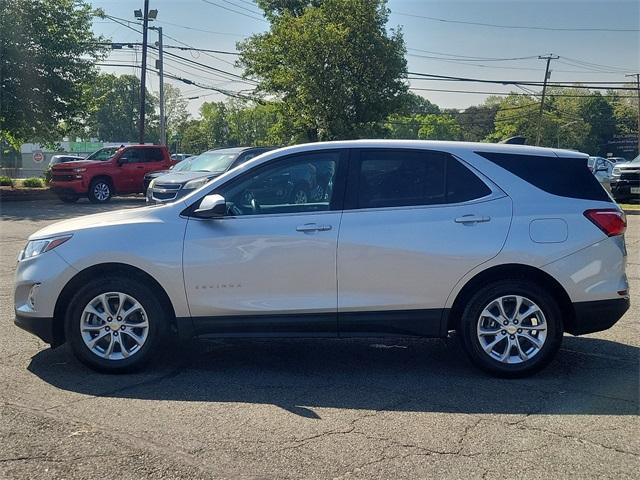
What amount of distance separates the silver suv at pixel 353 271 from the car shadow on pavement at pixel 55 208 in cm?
1308

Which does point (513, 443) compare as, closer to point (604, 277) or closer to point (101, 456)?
point (604, 277)

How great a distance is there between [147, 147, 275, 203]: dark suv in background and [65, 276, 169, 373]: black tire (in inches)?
373

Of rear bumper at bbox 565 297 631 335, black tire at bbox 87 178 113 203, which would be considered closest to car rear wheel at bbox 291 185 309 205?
rear bumper at bbox 565 297 631 335

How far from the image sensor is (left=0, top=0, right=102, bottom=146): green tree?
23.2 m

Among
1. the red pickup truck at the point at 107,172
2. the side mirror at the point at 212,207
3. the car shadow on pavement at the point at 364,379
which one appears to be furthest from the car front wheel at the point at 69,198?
the side mirror at the point at 212,207

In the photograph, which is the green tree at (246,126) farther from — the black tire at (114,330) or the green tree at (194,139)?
the black tire at (114,330)

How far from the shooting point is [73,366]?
548cm

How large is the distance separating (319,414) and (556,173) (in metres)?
2.70

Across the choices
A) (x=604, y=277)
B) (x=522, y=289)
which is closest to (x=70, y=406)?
(x=522, y=289)

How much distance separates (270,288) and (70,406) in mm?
1630

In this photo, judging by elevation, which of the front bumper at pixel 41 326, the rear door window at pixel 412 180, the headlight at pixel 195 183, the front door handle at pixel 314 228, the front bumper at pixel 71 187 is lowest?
the front bumper at pixel 41 326

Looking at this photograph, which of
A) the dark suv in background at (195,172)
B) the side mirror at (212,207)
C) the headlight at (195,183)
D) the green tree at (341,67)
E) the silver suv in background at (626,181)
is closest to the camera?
the side mirror at (212,207)

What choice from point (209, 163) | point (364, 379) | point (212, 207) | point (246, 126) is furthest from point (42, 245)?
point (246, 126)

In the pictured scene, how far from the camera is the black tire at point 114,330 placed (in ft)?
17.0
